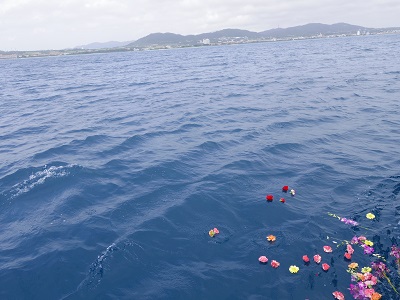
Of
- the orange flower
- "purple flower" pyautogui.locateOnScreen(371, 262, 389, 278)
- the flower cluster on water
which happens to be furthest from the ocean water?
the orange flower

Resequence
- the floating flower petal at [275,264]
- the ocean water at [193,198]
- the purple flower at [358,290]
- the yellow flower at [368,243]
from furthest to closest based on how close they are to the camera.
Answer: the yellow flower at [368,243], the floating flower petal at [275,264], the ocean water at [193,198], the purple flower at [358,290]

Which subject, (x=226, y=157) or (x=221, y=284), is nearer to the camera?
(x=221, y=284)

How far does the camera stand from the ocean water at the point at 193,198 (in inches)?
363

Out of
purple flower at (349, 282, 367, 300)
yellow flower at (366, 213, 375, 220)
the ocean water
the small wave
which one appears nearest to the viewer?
purple flower at (349, 282, 367, 300)

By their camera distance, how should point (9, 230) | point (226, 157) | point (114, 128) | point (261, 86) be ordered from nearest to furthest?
point (9, 230) → point (226, 157) → point (114, 128) → point (261, 86)

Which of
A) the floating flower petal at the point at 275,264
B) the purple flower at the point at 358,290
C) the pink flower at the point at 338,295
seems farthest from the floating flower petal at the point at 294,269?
the purple flower at the point at 358,290

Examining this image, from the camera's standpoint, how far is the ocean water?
922 cm

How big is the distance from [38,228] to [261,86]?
33245 mm

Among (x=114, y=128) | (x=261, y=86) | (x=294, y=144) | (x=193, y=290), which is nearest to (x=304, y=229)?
(x=193, y=290)

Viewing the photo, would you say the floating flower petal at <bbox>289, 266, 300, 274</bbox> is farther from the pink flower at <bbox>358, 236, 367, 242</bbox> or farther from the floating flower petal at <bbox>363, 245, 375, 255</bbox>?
the pink flower at <bbox>358, 236, 367, 242</bbox>

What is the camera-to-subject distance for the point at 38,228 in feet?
39.0

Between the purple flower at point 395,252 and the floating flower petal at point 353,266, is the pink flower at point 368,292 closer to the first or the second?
the floating flower petal at point 353,266

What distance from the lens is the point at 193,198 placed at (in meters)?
13.5

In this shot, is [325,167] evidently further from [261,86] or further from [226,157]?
[261,86]
